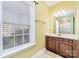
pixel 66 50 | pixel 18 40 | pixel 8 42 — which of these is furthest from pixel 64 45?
pixel 8 42

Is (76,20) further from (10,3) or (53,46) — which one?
(10,3)

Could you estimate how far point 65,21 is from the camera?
3.93 metres

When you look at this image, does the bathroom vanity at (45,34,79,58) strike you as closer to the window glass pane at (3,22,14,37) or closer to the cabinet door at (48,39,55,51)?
the cabinet door at (48,39,55,51)

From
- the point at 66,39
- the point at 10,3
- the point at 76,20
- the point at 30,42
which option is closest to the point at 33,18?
the point at 30,42

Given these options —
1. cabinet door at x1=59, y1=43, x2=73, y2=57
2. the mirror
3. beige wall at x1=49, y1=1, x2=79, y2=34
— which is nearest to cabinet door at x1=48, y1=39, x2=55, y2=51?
cabinet door at x1=59, y1=43, x2=73, y2=57

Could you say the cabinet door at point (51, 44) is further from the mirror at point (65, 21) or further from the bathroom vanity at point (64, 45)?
the mirror at point (65, 21)

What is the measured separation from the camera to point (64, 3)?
411 centimetres

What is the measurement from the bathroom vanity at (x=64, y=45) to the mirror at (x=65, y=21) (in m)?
0.46

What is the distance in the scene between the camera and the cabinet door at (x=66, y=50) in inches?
121

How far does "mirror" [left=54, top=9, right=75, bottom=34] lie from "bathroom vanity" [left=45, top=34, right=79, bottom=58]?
18.3 inches

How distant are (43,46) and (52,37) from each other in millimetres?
651

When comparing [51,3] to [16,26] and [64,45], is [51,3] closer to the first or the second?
[64,45]

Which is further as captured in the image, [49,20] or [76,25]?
[49,20]

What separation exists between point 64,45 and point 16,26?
1832 millimetres
